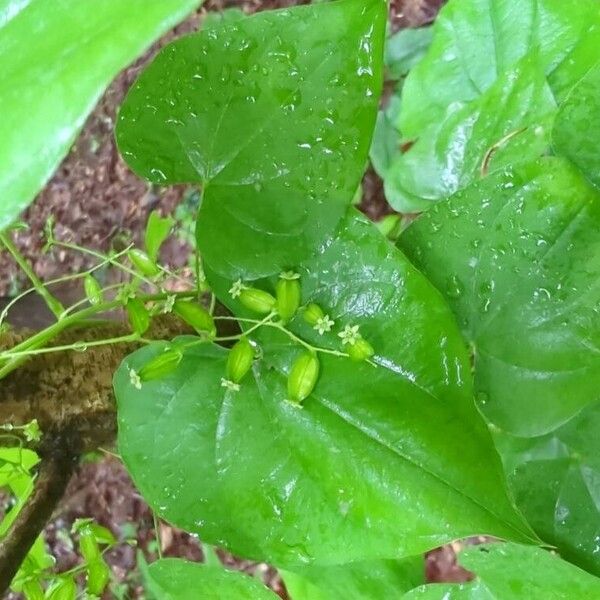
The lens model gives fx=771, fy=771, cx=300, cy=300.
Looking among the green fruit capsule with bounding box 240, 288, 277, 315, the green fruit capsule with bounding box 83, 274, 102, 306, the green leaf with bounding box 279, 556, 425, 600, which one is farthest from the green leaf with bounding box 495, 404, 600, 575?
the green fruit capsule with bounding box 83, 274, 102, 306

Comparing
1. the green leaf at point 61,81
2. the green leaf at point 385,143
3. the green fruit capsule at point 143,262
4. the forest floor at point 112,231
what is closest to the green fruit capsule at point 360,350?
the green fruit capsule at point 143,262

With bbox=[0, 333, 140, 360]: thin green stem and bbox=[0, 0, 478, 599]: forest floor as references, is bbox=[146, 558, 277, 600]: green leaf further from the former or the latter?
bbox=[0, 0, 478, 599]: forest floor

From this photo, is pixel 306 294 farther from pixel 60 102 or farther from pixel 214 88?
pixel 60 102

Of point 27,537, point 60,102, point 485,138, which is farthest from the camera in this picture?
point 485,138

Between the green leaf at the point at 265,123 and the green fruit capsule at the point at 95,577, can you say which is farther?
the green fruit capsule at the point at 95,577

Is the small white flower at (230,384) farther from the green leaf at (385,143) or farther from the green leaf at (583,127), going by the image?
the green leaf at (385,143)

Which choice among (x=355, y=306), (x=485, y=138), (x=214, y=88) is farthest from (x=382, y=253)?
(x=485, y=138)
